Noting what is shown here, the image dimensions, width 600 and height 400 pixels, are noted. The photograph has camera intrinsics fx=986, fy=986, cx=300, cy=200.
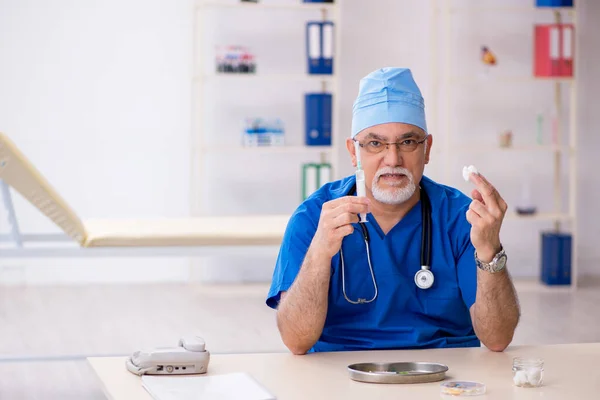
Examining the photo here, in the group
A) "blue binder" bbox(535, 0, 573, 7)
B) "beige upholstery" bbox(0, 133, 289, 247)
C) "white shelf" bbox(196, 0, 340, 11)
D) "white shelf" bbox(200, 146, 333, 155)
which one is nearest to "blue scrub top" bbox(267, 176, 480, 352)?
"beige upholstery" bbox(0, 133, 289, 247)

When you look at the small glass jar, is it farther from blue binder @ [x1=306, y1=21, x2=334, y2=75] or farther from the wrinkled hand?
blue binder @ [x1=306, y1=21, x2=334, y2=75]

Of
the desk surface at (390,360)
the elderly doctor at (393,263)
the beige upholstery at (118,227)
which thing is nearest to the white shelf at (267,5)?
the beige upholstery at (118,227)

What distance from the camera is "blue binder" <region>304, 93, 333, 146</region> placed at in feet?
18.6

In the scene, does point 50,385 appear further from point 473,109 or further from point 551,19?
point 551,19

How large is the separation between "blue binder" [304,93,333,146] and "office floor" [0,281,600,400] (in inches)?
37.3

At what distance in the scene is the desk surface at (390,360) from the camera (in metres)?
1.58

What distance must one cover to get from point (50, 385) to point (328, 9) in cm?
317

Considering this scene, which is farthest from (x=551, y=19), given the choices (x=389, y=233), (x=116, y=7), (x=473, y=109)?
(x=389, y=233)

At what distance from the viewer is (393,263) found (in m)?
2.14

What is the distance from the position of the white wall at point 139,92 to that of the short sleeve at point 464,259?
388cm

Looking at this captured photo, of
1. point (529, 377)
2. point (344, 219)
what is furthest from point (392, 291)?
point (529, 377)

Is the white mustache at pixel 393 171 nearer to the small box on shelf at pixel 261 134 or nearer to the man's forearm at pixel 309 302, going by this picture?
the man's forearm at pixel 309 302

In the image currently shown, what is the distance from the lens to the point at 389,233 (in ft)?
7.22

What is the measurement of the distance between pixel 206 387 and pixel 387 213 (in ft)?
2.47
